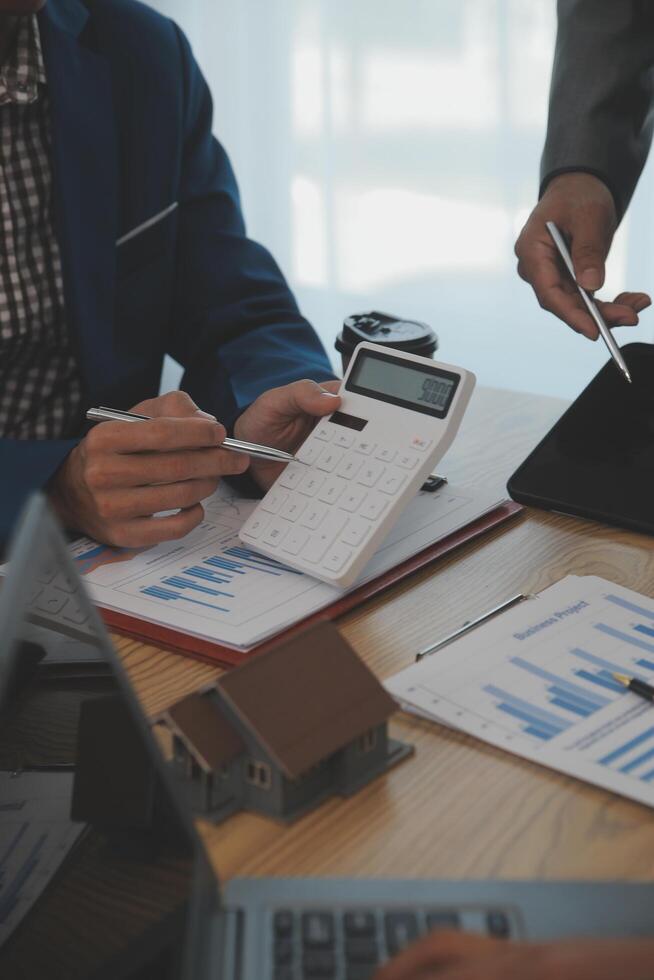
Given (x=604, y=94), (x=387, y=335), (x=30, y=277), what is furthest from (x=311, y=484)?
(x=604, y=94)

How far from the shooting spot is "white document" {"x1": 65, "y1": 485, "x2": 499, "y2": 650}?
2.74 feet

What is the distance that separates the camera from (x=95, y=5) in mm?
1383

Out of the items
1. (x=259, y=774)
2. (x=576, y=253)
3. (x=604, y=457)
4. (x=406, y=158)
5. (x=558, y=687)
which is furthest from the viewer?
(x=406, y=158)

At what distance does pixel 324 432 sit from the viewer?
39.2 inches

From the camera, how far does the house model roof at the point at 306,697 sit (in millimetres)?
606

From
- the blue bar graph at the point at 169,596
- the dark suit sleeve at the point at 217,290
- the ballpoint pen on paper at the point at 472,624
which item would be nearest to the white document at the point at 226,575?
the blue bar graph at the point at 169,596

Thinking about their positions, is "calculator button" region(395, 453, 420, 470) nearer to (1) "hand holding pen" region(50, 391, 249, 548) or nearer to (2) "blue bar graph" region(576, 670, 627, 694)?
(1) "hand holding pen" region(50, 391, 249, 548)

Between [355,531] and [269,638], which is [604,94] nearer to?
[355,531]

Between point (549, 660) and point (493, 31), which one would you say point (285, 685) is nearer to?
point (549, 660)

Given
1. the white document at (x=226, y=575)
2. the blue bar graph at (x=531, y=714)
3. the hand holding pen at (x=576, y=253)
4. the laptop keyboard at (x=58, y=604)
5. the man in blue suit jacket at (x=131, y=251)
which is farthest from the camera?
the man in blue suit jacket at (x=131, y=251)

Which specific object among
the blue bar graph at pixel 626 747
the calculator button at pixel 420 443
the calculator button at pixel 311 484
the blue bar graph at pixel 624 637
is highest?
the calculator button at pixel 420 443

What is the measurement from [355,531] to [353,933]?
0.41m

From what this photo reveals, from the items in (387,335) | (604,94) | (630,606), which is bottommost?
(630,606)

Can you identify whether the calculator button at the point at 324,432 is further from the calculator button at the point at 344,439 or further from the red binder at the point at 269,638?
the red binder at the point at 269,638
